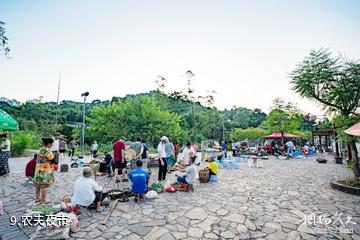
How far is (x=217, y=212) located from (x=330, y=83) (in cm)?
784

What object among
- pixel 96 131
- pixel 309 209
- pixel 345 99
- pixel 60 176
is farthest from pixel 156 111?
pixel 309 209

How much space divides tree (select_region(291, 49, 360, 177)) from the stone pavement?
140 inches

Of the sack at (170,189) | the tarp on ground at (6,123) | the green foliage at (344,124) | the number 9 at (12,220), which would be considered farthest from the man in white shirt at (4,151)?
the green foliage at (344,124)

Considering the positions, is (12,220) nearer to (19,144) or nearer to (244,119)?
(19,144)

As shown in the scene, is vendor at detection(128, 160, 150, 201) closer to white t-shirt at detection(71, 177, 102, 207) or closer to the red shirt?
white t-shirt at detection(71, 177, 102, 207)

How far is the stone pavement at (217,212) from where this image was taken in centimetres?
418

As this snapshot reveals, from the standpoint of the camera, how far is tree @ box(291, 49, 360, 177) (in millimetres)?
8500

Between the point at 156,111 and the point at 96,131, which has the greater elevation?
the point at 156,111

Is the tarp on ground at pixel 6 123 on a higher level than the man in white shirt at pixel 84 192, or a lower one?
higher

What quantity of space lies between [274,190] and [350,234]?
11.1ft

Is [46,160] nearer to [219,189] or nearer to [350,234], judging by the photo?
[219,189]

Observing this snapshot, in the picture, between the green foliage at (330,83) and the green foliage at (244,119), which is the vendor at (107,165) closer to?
the green foliage at (330,83)

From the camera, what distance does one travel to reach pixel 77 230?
423cm

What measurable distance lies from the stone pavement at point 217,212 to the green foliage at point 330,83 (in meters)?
3.64
